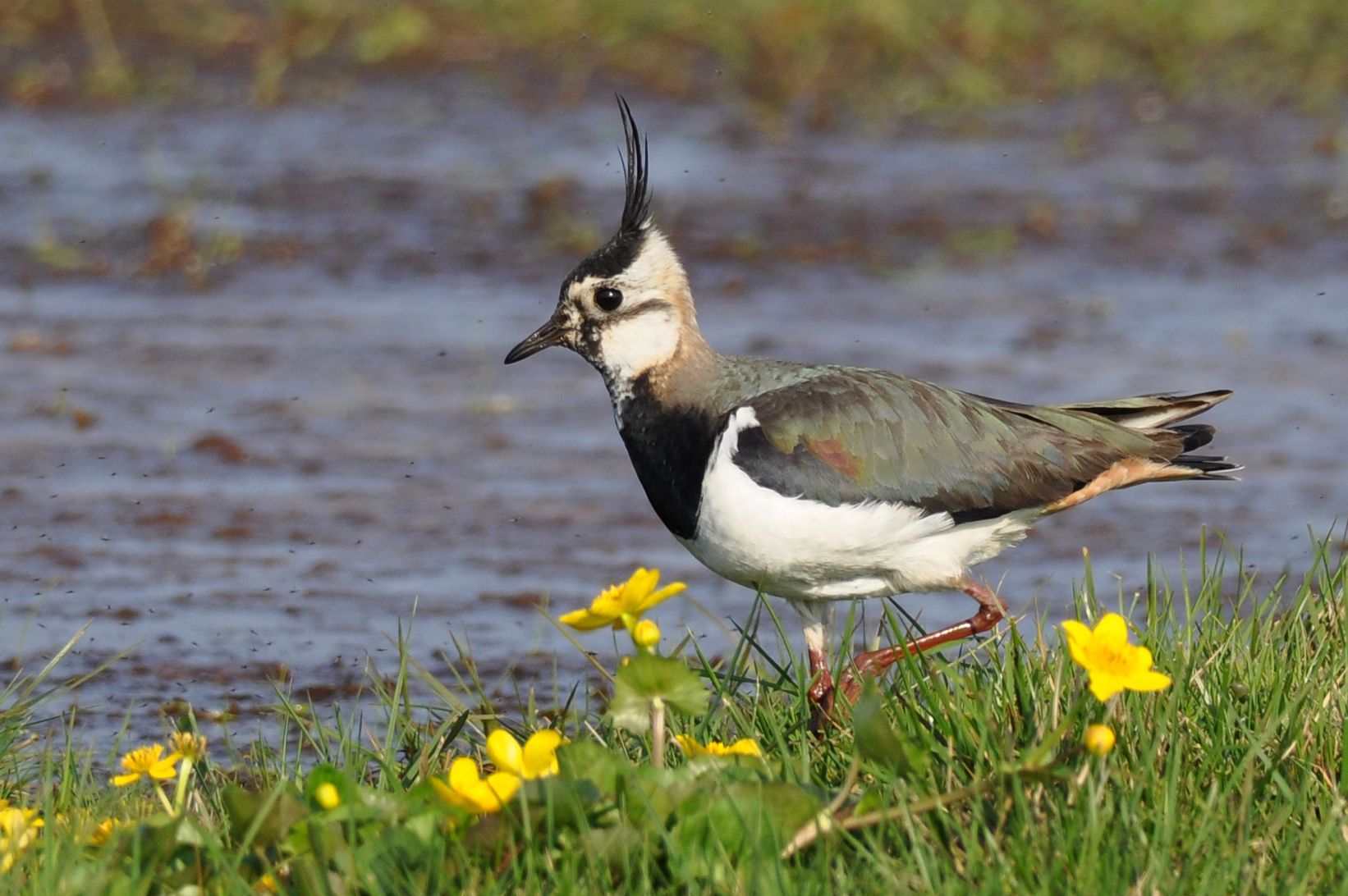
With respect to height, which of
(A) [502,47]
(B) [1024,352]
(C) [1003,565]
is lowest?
(C) [1003,565]

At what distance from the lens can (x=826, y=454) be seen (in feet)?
16.6

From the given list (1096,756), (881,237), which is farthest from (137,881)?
(881,237)

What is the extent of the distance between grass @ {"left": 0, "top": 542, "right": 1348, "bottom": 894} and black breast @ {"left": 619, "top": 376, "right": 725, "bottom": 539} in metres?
0.80

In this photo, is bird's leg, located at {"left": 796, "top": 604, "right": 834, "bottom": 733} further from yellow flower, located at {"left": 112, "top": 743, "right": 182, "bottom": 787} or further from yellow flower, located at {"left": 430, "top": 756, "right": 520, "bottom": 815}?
yellow flower, located at {"left": 112, "top": 743, "right": 182, "bottom": 787}

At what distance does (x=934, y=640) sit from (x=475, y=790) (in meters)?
1.58

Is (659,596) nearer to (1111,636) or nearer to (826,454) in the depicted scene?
(1111,636)

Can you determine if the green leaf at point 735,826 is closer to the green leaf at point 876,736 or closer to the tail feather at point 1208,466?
the green leaf at point 876,736

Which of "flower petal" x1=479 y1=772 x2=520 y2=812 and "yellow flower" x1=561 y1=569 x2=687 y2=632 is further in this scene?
"yellow flower" x1=561 y1=569 x2=687 y2=632

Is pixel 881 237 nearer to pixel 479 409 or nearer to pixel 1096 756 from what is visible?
pixel 479 409

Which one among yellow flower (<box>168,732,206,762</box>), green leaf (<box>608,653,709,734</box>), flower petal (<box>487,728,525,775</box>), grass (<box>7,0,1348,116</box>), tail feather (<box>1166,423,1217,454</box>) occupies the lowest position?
yellow flower (<box>168,732,206,762</box>)

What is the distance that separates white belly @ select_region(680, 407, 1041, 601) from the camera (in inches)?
191

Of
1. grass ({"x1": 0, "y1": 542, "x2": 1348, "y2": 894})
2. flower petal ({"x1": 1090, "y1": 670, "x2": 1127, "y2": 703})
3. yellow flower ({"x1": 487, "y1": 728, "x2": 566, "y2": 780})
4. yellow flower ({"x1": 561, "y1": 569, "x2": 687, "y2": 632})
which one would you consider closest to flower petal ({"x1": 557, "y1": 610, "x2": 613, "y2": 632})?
yellow flower ({"x1": 561, "y1": 569, "x2": 687, "y2": 632})

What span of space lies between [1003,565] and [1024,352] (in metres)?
2.31

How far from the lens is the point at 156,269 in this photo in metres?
10.7
